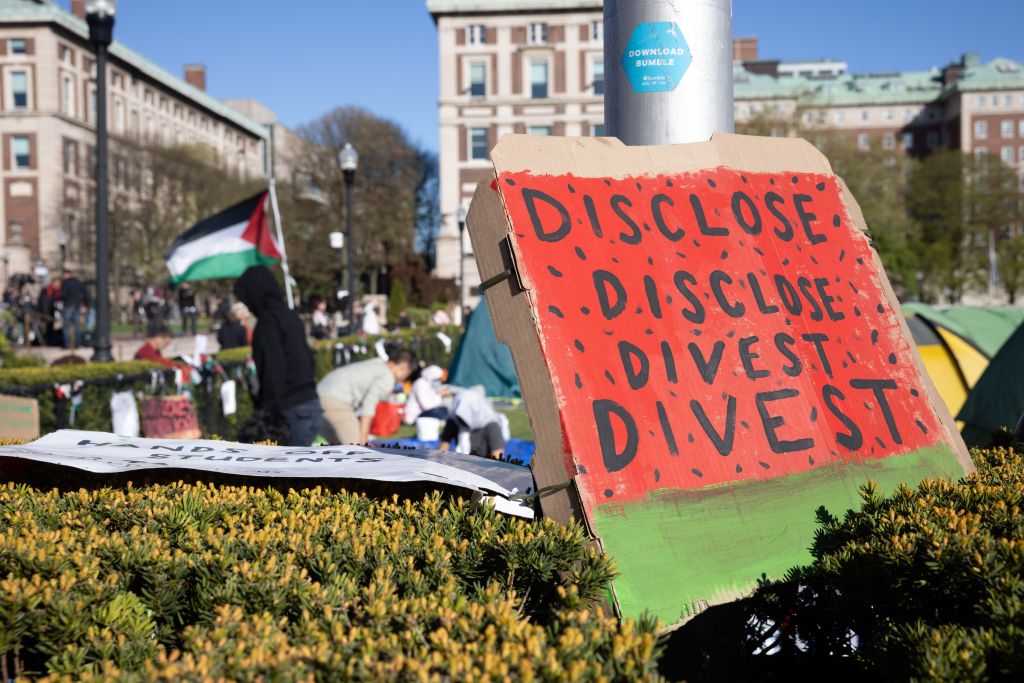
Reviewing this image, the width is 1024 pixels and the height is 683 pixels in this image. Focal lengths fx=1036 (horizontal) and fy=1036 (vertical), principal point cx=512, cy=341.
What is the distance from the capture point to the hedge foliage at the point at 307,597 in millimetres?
1896

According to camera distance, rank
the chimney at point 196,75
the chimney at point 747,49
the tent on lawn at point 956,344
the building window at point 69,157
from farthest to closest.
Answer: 1. the chimney at point 747,49
2. the chimney at point 196,75
3. the building window at point 69,157
4. the tent on lawn at point 956,344

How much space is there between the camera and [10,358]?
14078 millimetres

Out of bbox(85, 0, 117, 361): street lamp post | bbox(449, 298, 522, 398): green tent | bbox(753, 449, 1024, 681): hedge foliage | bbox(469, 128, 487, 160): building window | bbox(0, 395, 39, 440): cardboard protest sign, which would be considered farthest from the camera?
bbox(469, 128, 487, 160): building window

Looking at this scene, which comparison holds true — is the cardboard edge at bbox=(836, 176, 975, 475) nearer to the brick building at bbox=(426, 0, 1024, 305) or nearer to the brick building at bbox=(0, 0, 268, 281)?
the brick building at bbox=(0, 0, 268, 281)

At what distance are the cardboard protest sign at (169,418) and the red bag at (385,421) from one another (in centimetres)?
223

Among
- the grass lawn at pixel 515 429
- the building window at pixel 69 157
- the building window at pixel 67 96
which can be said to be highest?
the building window at pixel 67 96

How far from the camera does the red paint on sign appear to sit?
276cm

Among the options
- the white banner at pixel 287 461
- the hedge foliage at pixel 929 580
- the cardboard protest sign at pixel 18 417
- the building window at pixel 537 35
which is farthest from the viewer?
the building window at pixel 537 35

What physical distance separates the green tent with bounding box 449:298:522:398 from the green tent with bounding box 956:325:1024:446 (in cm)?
1078

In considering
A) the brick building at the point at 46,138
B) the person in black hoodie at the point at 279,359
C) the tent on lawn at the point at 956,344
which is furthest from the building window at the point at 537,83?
the person in black hoodie at the point at 279,359

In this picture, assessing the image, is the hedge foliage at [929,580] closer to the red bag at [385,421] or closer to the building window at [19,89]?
the red bag at [385,421]

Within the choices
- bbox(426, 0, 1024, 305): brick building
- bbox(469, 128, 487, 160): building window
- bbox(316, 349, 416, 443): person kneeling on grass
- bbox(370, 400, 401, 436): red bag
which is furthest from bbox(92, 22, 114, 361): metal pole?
bbox(469, 128, 487, 160): building window

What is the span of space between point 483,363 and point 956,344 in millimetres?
8797

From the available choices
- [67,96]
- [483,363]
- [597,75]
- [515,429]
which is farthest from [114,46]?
[515,429]
